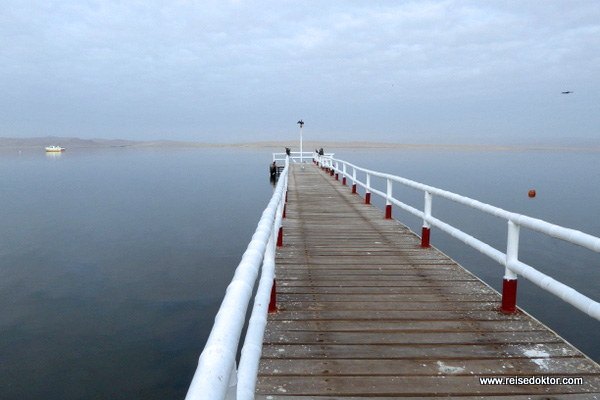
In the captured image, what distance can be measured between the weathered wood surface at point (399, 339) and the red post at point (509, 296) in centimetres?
10

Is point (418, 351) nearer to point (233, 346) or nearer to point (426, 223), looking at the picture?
point (233, 346)

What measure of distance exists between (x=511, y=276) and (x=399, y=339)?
141cm

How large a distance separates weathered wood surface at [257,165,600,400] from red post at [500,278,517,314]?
10 centimetres

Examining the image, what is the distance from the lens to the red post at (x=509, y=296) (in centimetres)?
416

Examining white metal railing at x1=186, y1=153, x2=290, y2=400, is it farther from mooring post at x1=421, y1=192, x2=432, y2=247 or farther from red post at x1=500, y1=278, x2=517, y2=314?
mooring post at x1=421, y1=192, x2=432, y2=247

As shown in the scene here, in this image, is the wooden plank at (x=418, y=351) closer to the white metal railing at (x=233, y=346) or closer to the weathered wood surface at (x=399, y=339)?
the weathered wood surface at (x=399, y=339)

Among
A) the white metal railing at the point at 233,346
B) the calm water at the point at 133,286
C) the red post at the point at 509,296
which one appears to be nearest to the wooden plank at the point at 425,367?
the white metal railing at the point at 233,346

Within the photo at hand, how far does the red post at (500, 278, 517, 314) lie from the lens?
164 inches

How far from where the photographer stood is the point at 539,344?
3572mm

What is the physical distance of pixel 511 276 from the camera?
4152 millimetres

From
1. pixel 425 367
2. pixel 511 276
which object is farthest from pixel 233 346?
pixel 511 276

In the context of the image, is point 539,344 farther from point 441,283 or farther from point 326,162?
point 326,162

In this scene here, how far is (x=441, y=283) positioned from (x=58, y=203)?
37615 mm

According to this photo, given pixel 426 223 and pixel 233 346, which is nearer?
pixel 233 346
